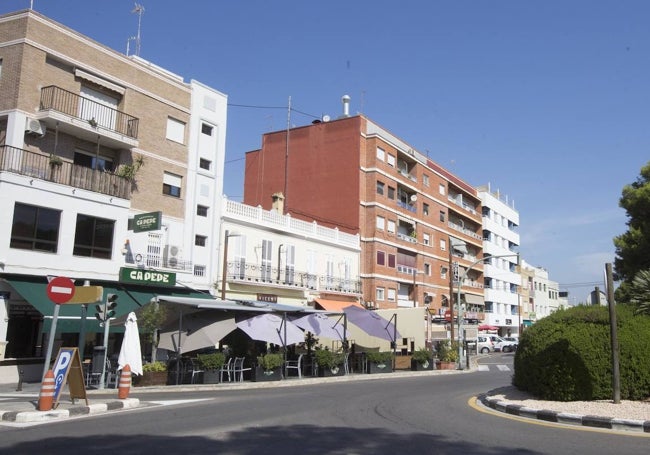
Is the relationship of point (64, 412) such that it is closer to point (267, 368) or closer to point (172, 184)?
point (267, 368)

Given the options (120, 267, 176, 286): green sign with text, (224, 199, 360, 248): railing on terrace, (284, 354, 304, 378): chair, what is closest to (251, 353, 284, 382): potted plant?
(284, 354, 304, 378): chair

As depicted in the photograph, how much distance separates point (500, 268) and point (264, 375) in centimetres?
6141

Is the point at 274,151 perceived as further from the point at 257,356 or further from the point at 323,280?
the point at 257,356

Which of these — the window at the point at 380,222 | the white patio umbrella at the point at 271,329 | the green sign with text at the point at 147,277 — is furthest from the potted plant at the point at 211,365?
the window at the point at 380,222

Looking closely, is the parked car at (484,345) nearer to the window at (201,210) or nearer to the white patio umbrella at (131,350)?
the window at (201,210)

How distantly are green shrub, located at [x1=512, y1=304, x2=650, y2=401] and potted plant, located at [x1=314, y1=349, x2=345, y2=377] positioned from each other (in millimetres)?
12058

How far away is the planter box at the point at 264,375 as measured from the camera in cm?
2134

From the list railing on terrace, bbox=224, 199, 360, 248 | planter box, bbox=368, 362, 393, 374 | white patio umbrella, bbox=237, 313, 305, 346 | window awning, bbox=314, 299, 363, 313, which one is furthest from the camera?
window awning, bbox=314, 299, 363, 313

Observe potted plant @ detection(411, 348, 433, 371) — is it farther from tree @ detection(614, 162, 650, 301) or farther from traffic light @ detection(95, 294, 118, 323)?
traffic light @ detection(95, 294, 118, 323)

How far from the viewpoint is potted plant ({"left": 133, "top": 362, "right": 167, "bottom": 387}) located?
1947 cm

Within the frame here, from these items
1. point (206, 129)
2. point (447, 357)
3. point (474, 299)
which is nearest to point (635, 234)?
point (447, 357)

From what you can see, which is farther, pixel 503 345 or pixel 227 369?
pixel 503 345

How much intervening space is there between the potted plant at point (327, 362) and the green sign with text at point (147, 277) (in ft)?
25.4

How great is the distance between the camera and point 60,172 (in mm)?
24031
